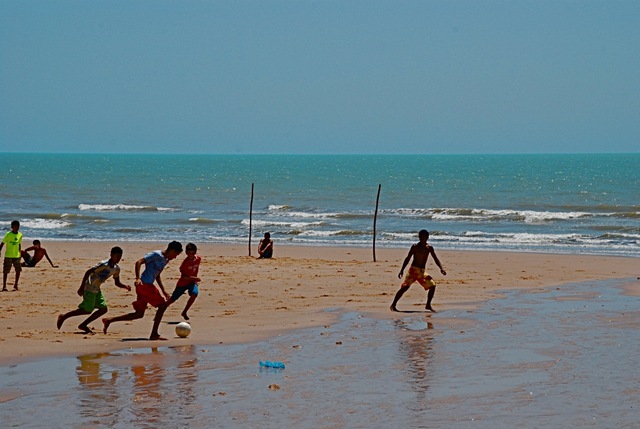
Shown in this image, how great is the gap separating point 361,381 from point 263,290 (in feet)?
26.9

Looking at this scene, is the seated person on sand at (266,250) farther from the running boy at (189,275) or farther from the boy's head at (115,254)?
the boy's head at (115,254)

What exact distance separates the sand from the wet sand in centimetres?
83

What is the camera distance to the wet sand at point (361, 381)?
8711 millimetres

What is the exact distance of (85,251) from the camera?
28.5 m

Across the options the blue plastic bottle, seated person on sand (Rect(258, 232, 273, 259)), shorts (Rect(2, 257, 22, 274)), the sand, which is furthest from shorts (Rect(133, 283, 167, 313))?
seated person on sand (Rect(258, 232, 273, 259))

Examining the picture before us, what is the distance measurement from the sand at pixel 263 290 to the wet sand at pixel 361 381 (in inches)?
32.5

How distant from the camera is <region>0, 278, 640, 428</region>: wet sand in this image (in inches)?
343

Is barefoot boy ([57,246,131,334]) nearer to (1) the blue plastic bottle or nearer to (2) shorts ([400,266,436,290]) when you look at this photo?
(1) the blue plastic bottle

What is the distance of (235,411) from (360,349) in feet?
11.1

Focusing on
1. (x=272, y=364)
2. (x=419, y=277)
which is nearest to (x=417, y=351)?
(x=272, y=364)

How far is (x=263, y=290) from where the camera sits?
1817 centimetres

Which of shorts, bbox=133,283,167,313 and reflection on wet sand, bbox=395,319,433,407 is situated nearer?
reflection on wet sand, bbox=395,319,433,407

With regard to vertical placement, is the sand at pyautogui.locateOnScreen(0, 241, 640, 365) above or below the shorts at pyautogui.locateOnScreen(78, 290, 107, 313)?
below

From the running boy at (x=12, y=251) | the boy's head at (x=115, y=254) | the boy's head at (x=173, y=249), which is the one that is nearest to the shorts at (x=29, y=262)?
the running boy at (x=12, y=251)
